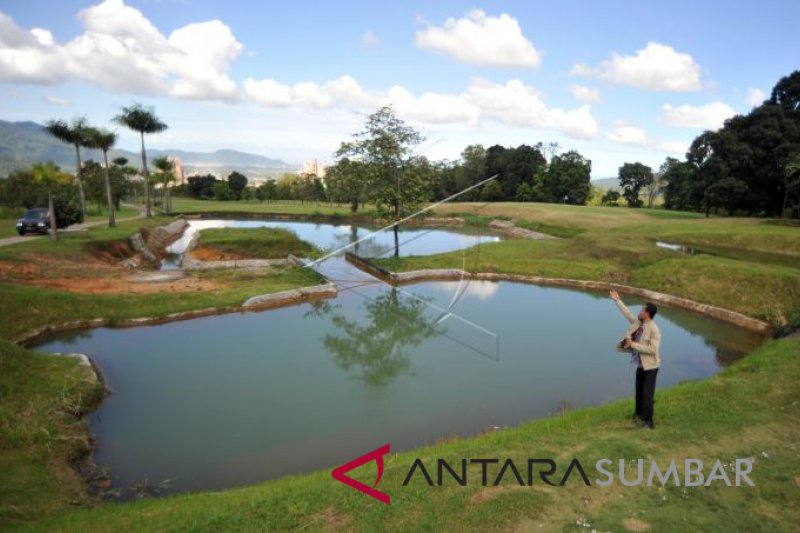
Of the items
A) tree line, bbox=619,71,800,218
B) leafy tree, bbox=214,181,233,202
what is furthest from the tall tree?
leafy tree, bbox=214,181,233,202

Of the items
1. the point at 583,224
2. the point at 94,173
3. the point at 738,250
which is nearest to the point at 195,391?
the point at 738,250

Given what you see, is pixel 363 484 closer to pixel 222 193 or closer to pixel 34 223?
pixel 34 223

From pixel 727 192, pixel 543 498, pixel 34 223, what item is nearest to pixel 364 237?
pixel 34 223

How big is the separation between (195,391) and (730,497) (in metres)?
13.0

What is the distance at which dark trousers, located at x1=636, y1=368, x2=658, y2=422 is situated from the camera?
880 cm

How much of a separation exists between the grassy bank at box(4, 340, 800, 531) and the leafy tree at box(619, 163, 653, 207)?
83590 mm

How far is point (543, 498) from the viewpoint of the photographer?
7055mm

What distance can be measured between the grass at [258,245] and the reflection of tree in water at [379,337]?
39.6 feet

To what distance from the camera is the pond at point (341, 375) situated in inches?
427

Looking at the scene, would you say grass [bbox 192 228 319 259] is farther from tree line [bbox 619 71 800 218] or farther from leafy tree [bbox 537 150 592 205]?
leafy tree [bbox 537 150 592 205]

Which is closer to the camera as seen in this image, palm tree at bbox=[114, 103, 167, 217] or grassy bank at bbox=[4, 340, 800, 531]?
grassy bank at bbox=[4, 340, 800, 531]

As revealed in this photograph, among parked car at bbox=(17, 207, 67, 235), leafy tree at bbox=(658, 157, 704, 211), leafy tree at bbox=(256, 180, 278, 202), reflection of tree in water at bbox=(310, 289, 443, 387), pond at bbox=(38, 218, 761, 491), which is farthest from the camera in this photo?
leafy tree at bbox=(256, 180, 278, 202)

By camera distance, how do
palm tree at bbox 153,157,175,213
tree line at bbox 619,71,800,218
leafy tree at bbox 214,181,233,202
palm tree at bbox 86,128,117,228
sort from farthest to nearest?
leafy tree at bbox 214,181,233,202 < palm tree at bbox 153,157,175,213 < tree line at bbox 619,71,800,218 < palm tree at bbox 86,128,117,228

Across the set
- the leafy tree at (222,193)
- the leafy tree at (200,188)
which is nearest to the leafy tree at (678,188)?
the leafy tree at (222,193)
